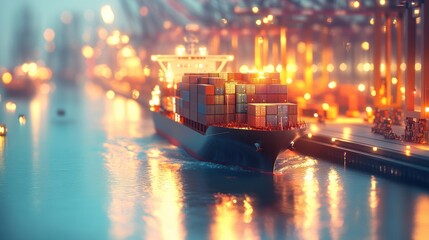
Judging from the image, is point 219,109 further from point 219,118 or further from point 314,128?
point 314,128

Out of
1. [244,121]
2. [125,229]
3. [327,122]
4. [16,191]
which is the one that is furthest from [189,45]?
[125,229]

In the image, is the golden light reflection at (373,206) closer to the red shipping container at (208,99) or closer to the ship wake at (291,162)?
the ship wake at (291,162)

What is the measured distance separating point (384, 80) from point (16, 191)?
1503 inches

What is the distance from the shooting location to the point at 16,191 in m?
42.1

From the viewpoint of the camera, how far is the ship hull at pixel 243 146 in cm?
4381

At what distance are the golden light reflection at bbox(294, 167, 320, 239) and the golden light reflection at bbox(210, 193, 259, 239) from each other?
7.72ft

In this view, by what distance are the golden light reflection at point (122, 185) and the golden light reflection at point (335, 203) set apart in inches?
384

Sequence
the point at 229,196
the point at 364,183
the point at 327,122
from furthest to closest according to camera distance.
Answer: the point at 327,122 < the point at 364,183 < the point at 229,196

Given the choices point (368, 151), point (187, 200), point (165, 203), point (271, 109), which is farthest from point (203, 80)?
point (165, 203)

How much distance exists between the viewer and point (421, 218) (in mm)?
34625

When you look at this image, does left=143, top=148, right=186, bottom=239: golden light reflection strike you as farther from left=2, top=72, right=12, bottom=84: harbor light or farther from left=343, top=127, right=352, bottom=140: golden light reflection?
left=2, top=72, right=12, bottom=84: harbor light

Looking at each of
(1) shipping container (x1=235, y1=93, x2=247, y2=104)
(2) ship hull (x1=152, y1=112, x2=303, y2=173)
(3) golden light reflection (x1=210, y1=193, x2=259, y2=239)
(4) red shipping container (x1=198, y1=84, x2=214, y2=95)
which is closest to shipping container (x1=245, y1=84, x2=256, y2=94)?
(1) shipping container (x1=235, y1=93, x2=247, y2=104)

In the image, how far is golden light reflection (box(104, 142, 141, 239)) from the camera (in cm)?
3397

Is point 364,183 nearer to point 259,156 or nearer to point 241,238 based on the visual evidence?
point 259,156
